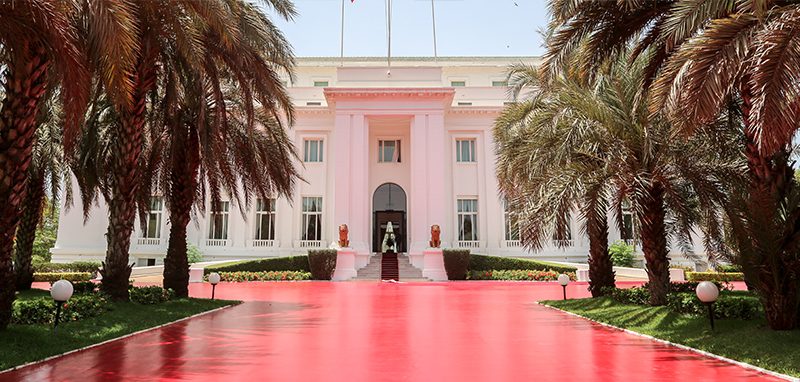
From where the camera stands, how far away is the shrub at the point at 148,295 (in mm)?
12172

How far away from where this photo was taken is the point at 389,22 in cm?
3136

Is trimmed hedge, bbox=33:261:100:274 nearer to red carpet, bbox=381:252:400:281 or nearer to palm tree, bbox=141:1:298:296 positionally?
red carpet, bbox=381:252:400:281

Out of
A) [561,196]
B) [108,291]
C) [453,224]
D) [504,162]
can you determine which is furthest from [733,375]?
[453,224]

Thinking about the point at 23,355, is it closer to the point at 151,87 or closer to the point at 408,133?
the point at 151,87

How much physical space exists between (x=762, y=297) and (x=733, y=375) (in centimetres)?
253

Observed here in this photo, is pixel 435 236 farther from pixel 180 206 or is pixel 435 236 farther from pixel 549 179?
pixel 549 179

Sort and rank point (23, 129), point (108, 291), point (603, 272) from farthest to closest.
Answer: point (603, 272)
point (108, 291)
point (23, 129)

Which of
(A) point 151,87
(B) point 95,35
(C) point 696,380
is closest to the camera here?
(C) point 696,380

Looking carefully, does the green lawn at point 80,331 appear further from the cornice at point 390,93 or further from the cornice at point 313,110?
the cornice at point 313,110

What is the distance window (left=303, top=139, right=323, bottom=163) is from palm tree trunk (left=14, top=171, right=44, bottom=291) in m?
18.6

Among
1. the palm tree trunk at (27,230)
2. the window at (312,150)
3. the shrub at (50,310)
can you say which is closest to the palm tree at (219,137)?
the palm tree trunk at (27,230)

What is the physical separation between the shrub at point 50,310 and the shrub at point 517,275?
20.8 meters

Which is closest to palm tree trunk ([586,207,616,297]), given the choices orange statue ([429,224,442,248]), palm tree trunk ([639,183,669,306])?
palm tree trunk ([639,183,669,306])

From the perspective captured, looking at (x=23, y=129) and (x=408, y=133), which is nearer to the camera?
(x=23, y=129)
